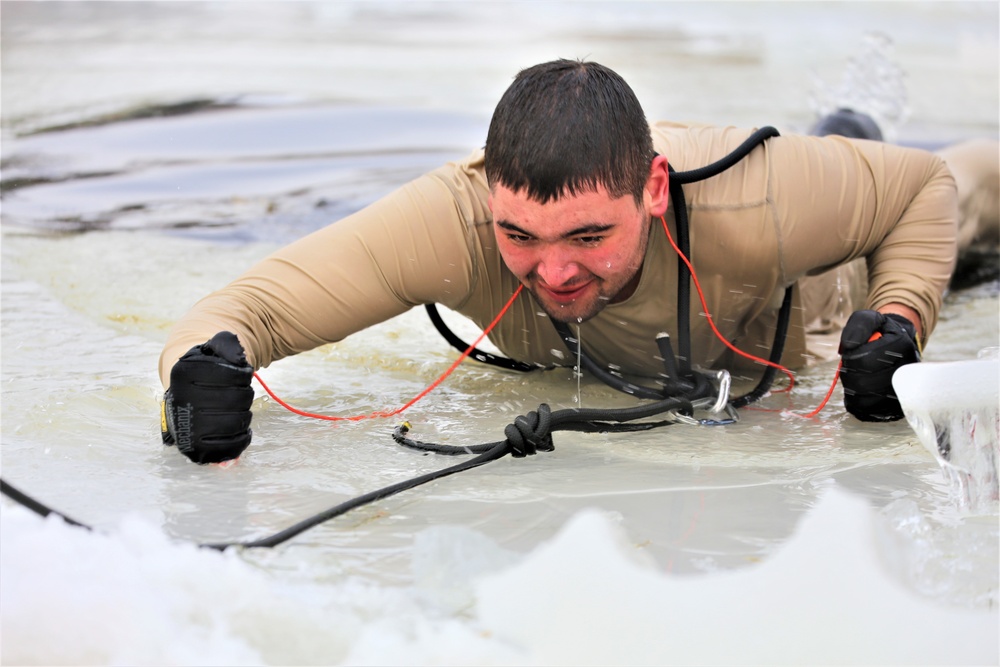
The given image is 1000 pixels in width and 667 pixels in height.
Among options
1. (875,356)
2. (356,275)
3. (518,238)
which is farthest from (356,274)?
(875,356)

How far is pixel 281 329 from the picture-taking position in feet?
7.69

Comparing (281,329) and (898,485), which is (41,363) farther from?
(898,485)

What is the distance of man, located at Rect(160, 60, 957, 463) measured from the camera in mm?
2152

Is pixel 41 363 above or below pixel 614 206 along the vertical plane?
below

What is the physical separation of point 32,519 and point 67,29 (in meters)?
7.70

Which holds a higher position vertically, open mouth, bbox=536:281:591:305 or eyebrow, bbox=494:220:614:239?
eyebrow, bbox=494:220:614:239

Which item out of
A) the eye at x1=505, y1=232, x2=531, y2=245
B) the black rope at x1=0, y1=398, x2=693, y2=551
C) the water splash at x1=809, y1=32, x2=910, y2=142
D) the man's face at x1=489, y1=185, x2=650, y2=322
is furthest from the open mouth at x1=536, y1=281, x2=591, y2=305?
the water splash at x1=809, y1=32, x2=910, y2=142

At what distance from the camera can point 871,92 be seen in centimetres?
614

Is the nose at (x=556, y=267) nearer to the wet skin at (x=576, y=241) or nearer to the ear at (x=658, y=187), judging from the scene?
the wet skin at (x=576, y=241)

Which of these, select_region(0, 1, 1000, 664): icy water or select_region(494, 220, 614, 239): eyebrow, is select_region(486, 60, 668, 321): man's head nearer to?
select_region(494, 220, 614, 239): eyebrow

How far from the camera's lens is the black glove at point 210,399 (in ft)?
6.52

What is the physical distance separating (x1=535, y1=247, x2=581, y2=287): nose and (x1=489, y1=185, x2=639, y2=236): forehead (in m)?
0.06

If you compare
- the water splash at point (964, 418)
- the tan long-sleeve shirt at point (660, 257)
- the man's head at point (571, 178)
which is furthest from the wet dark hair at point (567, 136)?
the water splash at point (964, 418)

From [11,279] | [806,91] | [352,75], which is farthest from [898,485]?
[352,75]
